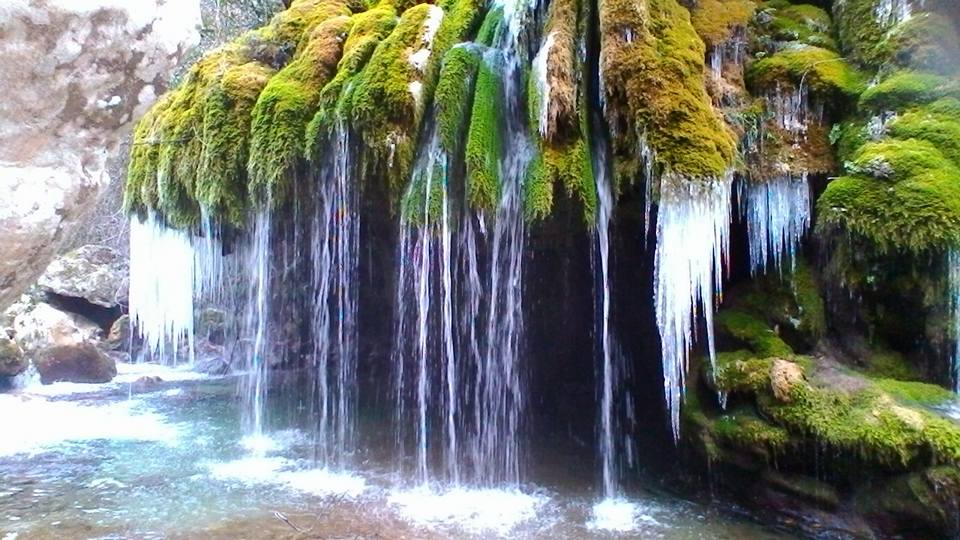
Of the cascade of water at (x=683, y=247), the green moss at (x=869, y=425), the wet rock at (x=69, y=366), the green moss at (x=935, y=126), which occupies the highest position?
the green moss at (x=935, y=126)

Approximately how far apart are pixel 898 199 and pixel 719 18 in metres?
2.79

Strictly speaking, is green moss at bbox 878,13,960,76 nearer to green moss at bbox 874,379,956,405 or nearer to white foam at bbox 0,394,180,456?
green moss at bbox 874,379,956,405

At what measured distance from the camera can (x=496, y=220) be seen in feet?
22.5

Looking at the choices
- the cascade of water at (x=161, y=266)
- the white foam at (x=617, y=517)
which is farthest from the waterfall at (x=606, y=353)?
the cascade of water at (x=161, y=266)

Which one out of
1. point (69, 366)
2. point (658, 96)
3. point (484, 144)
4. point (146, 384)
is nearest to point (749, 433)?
point (658, 96)

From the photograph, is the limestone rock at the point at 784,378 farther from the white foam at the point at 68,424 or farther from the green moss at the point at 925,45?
the white foam at the point at 68,424

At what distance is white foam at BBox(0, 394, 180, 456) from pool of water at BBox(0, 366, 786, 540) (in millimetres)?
55

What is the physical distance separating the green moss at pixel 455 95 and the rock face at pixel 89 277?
14.0m

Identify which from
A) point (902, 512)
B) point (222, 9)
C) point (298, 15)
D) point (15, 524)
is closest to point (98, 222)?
point (222, 9)

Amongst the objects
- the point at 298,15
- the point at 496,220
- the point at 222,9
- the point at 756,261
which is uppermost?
the point at 222,9

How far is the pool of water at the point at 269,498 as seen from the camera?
238 inches

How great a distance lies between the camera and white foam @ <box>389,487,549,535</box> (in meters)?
6.20

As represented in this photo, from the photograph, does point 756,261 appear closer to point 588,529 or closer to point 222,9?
point 588,529

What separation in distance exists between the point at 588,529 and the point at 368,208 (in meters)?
4.25
